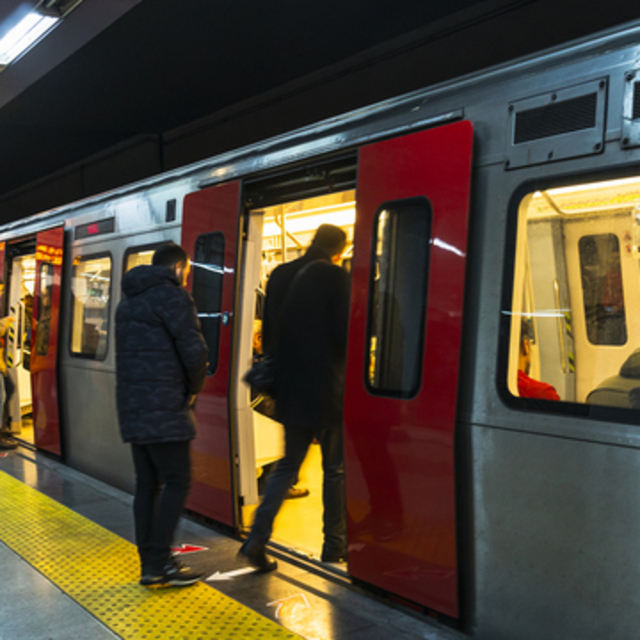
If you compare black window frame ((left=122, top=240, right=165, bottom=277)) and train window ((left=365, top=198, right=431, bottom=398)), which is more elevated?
black window frame ((left=122, top=240, right=165, bottom=277))

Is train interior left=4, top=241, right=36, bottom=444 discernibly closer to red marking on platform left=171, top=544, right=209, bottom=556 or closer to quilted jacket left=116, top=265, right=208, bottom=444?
red marking on platform left=171, top=544, right=209, bottom=556

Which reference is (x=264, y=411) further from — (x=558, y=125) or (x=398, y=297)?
(x=558, y=125)

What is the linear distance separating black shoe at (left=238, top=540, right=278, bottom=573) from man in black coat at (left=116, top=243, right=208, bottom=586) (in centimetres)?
26

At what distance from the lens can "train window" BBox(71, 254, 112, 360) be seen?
566 centimetres

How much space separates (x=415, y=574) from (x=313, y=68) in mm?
6091

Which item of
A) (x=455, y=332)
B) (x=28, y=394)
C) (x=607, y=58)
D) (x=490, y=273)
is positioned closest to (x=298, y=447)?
(x=455, y=332)

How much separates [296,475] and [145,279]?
4.08 feet

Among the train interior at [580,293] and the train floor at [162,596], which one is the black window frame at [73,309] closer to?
the train floor at [162,596]

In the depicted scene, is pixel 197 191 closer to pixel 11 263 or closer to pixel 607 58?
pixel 607 58

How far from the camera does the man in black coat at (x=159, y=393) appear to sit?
333 cm

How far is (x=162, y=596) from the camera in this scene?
3.36 metres

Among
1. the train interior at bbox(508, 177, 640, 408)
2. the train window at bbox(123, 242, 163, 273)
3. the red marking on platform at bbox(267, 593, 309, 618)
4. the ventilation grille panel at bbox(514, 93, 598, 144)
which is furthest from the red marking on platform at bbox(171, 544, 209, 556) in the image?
the ventilation grille panel at bbox(514, 93, 598, 144)

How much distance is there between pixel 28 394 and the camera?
8.86 metres

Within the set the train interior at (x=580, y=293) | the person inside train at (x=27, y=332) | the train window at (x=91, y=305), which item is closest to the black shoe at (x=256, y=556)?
the train interior at (x=580, y=293)
